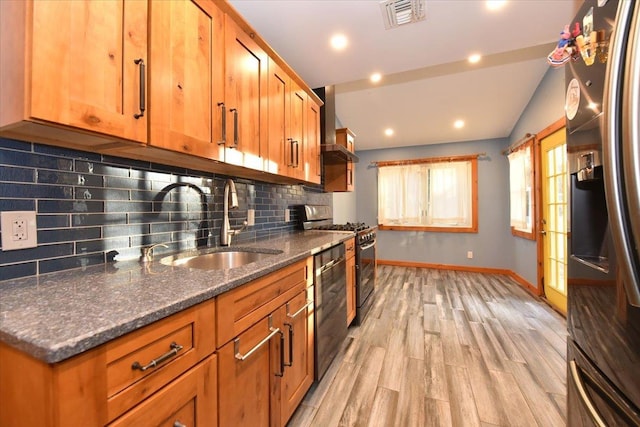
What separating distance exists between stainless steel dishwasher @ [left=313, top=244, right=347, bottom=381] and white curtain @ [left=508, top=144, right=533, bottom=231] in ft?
10.0

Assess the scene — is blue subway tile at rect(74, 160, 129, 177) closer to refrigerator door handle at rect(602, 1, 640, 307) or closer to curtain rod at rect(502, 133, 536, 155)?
refrigerator door handle at rect(602, 1, 640, 307)

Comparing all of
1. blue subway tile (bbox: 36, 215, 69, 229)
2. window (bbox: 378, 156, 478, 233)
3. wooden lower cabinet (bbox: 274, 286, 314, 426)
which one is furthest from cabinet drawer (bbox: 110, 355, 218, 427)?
window (bbox: 378, 156, 478, 233)

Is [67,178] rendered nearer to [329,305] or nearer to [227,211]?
[227,211]

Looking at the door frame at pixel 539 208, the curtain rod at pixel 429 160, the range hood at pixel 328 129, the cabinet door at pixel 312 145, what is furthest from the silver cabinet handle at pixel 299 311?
the curtain rod at pixel 429 160

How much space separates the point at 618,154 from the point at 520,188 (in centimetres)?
392

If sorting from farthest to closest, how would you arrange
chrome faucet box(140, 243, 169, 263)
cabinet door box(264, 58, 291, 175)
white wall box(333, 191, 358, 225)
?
1. white wall box(333, 191, 358, 225)
2. cabinet door box(264, 58, 291, 175)
3. chrome faucet box(140, 243, 169, 263)

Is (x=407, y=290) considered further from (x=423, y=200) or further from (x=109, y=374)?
(x=109, y=374)

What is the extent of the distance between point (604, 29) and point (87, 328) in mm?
1420

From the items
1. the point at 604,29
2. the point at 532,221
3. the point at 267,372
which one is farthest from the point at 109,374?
the point at 532,221

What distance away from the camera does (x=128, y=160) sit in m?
1.21

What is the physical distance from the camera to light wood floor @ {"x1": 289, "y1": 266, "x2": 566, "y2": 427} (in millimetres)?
1472

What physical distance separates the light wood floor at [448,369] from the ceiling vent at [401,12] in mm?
2488

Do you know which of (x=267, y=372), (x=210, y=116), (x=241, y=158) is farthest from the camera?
(x=241, y=158)

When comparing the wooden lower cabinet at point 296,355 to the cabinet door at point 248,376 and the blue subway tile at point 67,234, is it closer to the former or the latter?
the cabinet door at point 248,376
